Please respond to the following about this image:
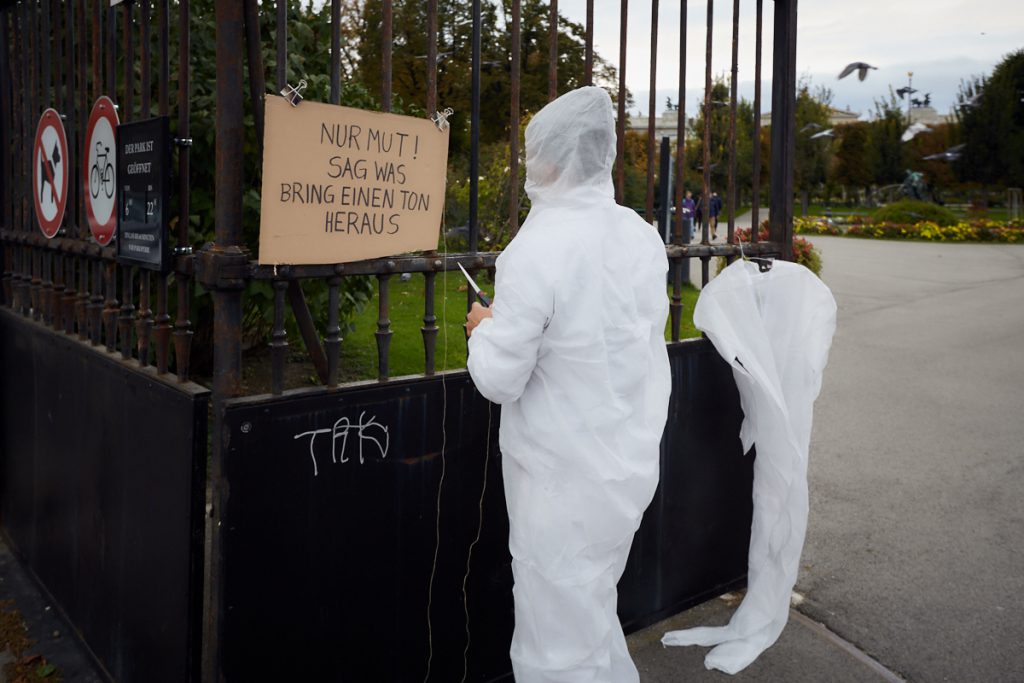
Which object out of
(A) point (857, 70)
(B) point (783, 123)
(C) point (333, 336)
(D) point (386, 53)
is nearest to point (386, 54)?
(D) point (386, 53)

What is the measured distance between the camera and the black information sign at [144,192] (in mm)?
2699

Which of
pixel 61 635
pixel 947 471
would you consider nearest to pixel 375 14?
pixel 947 471

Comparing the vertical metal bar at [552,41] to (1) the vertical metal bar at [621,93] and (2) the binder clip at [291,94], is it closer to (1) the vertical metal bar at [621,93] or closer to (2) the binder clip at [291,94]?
(1) the vertical metal bar at [621,93]

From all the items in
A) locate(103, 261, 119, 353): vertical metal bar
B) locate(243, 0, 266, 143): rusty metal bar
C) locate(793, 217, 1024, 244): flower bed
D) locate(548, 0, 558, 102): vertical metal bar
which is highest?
locate(793, 217, 1024, 244): flower bed

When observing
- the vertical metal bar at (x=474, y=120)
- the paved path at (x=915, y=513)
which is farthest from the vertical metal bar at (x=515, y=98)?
the paved path at (x=915, y=513)

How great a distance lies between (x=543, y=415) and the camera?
2.48 meters

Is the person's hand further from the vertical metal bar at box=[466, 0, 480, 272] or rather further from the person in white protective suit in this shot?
the vertical metal bar at box=[466, 0, 480, 272]

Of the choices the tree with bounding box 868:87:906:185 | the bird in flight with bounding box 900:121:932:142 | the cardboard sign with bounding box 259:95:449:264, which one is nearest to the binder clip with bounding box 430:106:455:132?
the cardboard sign with bounding box 259:95:449:264

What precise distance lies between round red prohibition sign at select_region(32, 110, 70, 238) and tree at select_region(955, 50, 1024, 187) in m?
41.4

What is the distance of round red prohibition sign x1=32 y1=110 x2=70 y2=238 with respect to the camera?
3.58 metres

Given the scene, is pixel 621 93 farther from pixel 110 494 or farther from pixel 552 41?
pixel 110 494

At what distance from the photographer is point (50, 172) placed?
3.71 meters

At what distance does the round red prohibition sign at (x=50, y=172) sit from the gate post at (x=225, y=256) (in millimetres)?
1420

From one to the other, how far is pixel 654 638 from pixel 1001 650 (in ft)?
4.51
